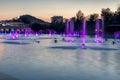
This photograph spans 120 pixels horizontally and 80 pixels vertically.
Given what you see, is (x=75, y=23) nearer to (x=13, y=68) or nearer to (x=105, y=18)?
(x=105, y=18)

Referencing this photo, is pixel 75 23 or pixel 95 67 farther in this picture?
pixel 75 23

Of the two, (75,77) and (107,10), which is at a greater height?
(107,10)

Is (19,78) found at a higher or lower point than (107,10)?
lower

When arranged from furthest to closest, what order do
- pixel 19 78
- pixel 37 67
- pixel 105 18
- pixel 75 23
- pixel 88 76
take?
pixel 75 23 < pixel 105 18 < pixel 37 67 < pixel 88 76 < pixel 19 78

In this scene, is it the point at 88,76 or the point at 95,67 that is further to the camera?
the point at 95,67

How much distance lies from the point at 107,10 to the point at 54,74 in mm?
176331

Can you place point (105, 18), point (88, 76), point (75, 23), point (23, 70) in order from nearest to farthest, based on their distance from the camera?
point (88, 76), point (23, 70), point (105, 18), point (75, 23)

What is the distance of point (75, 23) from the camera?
198 metres

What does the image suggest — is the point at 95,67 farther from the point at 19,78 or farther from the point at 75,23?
the point at 75,23

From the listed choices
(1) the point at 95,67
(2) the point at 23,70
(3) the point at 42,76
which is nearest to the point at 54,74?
(3) the point at 42,76

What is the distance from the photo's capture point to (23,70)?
17.3 metres

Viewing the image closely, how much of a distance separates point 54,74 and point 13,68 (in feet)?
9.24

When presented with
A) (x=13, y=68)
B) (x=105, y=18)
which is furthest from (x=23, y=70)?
(x=105, y=18)

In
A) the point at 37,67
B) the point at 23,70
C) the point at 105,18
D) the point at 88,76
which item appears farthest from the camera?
the point at 105,18
